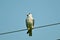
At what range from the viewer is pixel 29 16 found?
1462 cm

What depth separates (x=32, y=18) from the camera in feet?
48.2

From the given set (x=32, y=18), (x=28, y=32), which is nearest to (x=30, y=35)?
(x=28, y=32)

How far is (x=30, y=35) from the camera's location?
46.3 feet

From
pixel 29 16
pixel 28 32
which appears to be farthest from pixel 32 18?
pixel 28 32

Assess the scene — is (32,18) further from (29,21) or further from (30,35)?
(30,35)

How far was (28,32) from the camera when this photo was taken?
13969 mm

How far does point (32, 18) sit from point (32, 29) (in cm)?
74

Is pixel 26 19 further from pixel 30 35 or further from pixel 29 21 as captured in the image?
pixel 30 35

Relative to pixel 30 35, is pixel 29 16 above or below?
above

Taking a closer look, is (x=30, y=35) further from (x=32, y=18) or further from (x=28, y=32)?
(x=32, y=18)

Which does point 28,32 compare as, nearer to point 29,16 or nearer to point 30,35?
point 30,35

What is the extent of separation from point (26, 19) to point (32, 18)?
37 cm

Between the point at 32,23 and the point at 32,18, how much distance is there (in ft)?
1.01

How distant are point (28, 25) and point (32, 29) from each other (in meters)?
0.40
